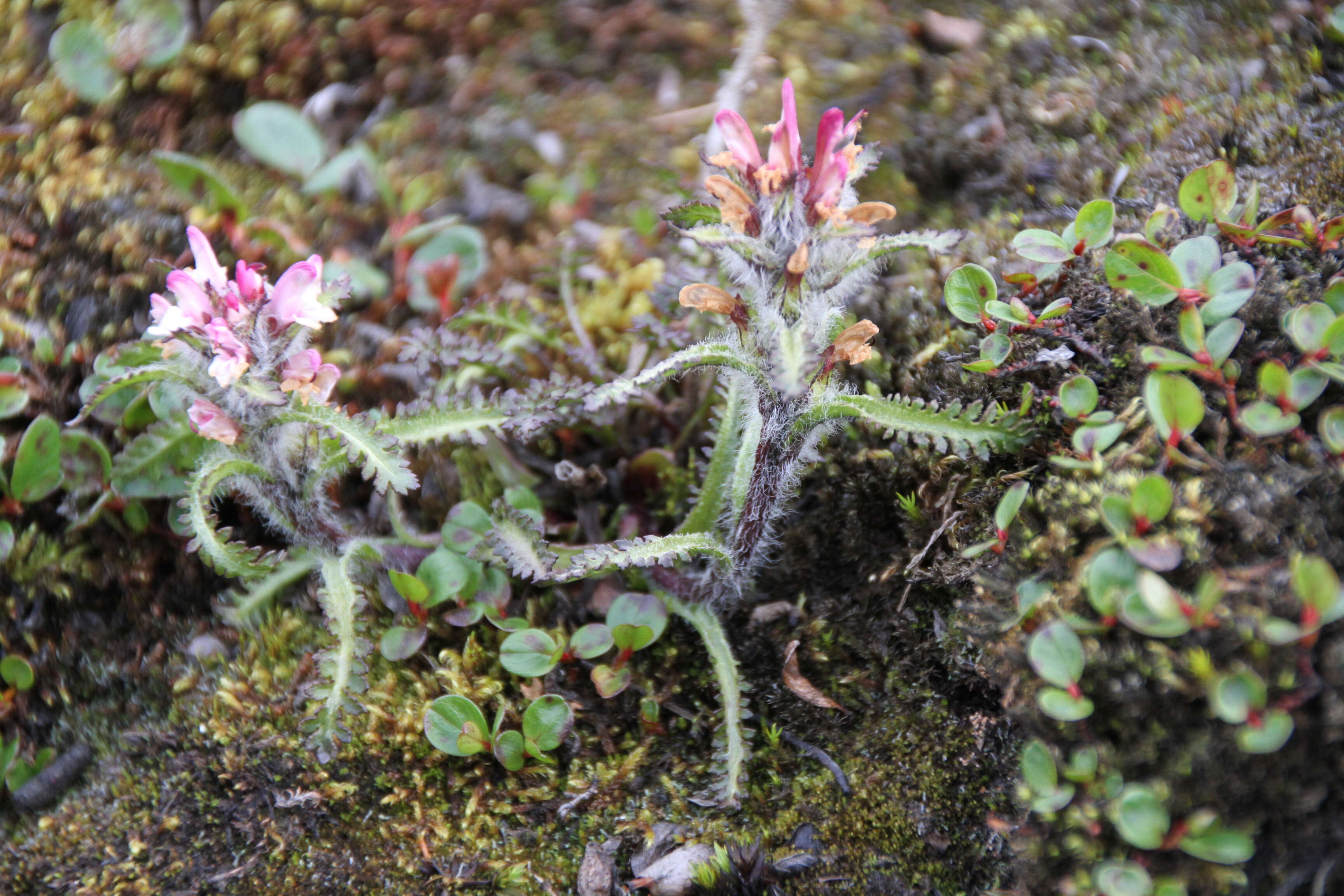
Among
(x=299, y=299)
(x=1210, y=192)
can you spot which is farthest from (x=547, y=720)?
(x=1210, y=192)

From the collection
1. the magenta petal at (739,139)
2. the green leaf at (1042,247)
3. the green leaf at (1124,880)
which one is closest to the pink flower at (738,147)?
the magenta petal at (739,139)

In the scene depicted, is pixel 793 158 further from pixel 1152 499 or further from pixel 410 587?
pixel 410 587

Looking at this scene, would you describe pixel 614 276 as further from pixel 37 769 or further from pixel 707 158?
pixel 37 769

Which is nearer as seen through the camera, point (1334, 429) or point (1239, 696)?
point (1239, 696)

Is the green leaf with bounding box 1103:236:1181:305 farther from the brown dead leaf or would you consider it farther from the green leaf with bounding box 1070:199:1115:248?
the brown dead leaf

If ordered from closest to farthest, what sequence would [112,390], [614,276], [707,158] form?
[707,158] < [112,390] < [614,276]

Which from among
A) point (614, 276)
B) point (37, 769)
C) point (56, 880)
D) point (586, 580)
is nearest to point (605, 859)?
point (586, 580)
